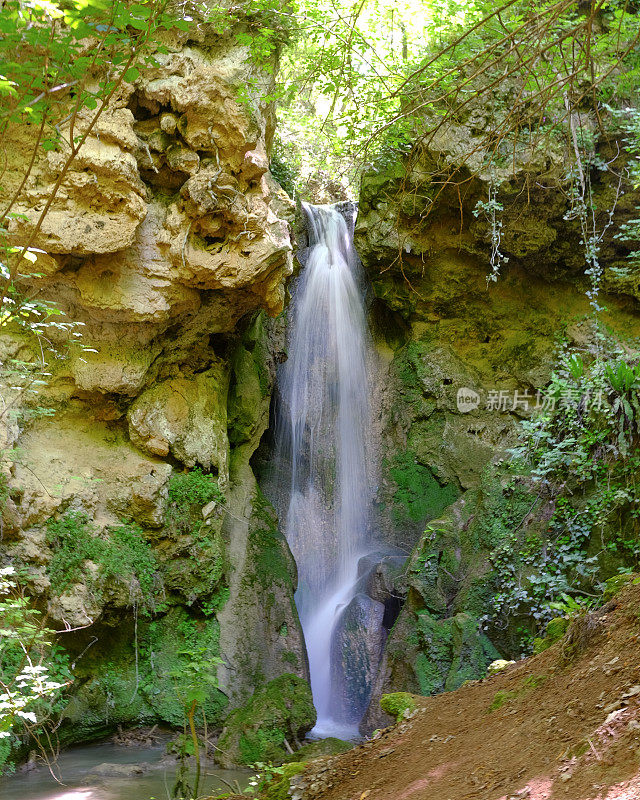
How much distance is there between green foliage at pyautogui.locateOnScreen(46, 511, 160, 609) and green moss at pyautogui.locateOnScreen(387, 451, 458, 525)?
17.5ft

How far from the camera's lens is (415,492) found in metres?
12.3

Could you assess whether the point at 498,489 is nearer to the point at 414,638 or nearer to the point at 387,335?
the point at 414,638

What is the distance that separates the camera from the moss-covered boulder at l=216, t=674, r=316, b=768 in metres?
7.08

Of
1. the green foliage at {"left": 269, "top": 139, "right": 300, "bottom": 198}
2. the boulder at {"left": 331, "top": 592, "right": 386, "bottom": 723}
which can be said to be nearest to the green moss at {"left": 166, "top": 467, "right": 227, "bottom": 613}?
the boulder at {"left": 331, "top": 592, "right": 386, "bottom": 723}

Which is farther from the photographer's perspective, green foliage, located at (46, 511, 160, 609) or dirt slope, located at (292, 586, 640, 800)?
green foliage, located at (46, 511, 160, 609)

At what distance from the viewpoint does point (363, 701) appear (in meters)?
9.01

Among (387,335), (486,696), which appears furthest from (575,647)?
(387,335)

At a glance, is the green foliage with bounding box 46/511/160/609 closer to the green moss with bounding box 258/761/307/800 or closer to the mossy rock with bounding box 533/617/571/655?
the green moss with bounding box 258/761/307/800

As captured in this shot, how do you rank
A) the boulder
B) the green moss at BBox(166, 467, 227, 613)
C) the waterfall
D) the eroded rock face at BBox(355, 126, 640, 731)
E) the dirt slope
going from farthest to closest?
the waterfall
the eroded rock face at BBox(355, 126, 640, 731)
the boulder
the green moss at BBox(166, 467, 227, 613)
the dirt slope

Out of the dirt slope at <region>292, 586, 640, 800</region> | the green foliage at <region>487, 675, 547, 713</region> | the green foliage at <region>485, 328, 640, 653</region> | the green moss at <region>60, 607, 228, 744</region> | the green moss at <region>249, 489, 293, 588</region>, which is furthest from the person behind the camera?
the green moss at <region>249, 489, 293, 588</region>

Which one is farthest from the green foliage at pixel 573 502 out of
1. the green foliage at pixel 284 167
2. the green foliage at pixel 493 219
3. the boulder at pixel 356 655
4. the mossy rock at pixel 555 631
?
the green foliage at pixel 284 167

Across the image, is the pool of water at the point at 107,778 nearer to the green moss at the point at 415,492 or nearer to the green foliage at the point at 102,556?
the green foliage at the point at 102,556

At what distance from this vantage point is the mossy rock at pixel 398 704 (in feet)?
15.6

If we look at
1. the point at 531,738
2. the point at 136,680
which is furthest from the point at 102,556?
the point at 531,738
